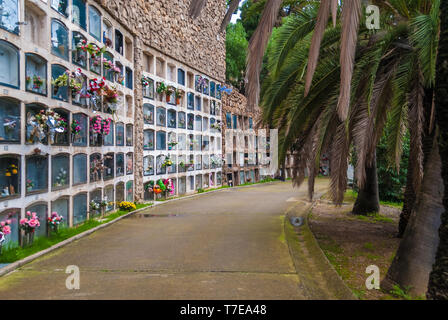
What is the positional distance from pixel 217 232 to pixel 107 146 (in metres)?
3.77

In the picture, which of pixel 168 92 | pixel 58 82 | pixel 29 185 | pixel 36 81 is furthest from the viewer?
pixel 168 92

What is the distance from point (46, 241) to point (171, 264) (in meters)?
2.47

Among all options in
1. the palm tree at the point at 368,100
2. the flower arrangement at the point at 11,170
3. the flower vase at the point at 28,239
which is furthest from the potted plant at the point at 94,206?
the palm tree at the point at 368,100

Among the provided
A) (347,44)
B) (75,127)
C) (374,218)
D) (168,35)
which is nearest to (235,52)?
(168,35)

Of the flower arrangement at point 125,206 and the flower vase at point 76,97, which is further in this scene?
the flower arrangement at point 125,206

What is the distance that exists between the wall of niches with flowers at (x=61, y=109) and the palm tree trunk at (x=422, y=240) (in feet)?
17.8

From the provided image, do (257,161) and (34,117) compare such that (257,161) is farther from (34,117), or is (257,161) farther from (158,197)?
(34,117)

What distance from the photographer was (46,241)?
6.49 m

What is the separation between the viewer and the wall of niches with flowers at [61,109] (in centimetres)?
595

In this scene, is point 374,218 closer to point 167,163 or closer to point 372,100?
point 372,100

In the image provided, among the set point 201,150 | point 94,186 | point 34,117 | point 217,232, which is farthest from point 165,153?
point 34,117

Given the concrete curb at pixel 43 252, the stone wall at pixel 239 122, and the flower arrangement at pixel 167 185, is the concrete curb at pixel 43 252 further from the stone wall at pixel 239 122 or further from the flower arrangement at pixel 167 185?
the stone wall at pixel 239 122

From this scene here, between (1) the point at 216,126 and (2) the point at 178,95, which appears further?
(1) the point at 216,126

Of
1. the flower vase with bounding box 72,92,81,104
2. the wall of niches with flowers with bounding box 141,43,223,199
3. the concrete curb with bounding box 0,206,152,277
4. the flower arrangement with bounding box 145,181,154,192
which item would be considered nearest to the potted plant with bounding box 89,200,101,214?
the concrete curb with bounding box 0,206,152,277
